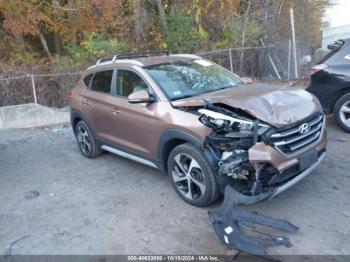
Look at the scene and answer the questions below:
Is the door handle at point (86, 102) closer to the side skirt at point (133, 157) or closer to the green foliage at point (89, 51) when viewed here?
the side skirt at point (133, 157)

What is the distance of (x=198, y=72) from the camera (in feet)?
17.3

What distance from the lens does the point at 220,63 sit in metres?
11.9

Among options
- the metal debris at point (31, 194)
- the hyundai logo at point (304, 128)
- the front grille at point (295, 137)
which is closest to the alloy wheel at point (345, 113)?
the front grille at point (295, 137)

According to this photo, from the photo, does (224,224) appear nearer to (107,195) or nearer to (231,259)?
(231,259)

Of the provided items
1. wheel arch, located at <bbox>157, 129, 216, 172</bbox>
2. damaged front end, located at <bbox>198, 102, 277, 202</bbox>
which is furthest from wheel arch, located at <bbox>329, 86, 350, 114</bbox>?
wheel arch, located at <bbox>157, 129, 216, 172</bbox>

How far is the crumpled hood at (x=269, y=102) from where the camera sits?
390 centimetres

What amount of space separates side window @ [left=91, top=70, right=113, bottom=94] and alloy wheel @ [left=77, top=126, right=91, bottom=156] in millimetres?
861

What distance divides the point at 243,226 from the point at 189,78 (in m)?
2.14

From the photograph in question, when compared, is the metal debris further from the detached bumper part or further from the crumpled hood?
the detached bumper part

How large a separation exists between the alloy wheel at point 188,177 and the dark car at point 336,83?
3.30 metres

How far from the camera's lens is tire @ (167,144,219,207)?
4.11 meters

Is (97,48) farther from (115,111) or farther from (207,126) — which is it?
(207,126)

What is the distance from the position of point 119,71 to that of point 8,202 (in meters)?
2.41

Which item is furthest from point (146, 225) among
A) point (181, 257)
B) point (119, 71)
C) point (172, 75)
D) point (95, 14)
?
point (95, 14)
